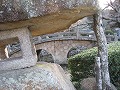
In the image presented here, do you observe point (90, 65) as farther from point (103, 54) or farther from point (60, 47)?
point (60, 47)

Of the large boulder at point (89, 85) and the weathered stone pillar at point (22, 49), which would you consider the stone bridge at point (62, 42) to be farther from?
the weathered stone pillar at point (22, 49)

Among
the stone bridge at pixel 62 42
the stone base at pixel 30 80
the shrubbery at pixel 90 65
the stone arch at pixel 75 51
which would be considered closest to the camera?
the stone base at pixel 30 80

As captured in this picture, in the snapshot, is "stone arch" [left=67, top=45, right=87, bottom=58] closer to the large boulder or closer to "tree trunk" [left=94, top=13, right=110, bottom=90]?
the large boulder

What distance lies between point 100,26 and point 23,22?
2093 mm

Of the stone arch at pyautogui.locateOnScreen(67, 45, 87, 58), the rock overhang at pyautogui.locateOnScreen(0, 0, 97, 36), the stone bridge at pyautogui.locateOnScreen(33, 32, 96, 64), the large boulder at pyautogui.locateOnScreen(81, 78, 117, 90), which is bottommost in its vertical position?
the stone arch at pyautogui.locateOnScreen(67, 45, 87, 58)

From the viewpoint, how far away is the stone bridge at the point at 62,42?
88.1 feet

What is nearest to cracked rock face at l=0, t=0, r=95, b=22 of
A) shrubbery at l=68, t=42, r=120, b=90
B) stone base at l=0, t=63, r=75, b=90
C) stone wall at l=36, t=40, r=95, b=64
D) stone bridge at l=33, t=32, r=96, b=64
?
stone base at l=0, t=63, r=75, b=90

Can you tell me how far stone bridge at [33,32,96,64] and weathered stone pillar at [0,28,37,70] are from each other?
68.5ft

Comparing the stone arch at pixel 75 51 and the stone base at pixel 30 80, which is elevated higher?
the stone base at pixel 30 80

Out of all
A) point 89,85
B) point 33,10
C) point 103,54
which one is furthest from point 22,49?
point 89,85

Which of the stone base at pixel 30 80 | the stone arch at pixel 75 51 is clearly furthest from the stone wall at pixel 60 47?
the stone base at pixel 30 80

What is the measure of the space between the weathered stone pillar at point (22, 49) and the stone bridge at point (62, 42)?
822 inches

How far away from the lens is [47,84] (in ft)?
17.8

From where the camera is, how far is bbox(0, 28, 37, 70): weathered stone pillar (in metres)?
5.46
